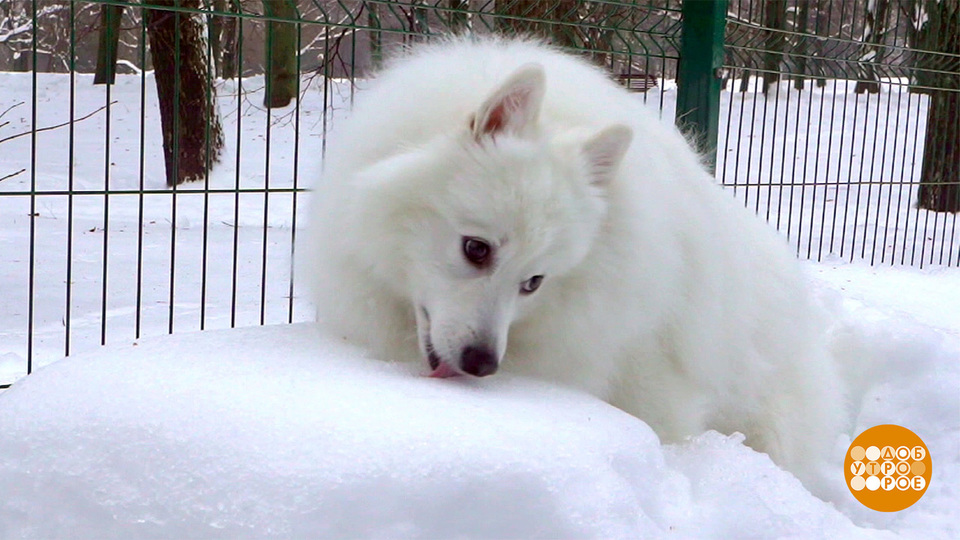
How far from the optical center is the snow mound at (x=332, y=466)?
1870 mm

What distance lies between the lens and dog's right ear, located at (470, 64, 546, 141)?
2.40 metres

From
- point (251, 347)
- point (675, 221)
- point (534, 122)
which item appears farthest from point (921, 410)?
point (251, 347)

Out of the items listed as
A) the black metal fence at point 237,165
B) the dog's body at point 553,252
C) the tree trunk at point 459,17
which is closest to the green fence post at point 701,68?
the black metal fence at point 237,165

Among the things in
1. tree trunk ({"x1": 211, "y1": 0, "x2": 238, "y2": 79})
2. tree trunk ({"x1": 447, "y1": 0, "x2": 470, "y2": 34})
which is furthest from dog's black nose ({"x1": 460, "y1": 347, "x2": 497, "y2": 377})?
tree trunk ({"x1": 447, "y1": 0, "x2": 470, "y2": 34})

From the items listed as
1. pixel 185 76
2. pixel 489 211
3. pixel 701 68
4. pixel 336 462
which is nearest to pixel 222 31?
pixel 185 76

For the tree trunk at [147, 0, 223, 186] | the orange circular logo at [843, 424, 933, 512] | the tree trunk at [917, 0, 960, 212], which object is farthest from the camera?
the tree trunk at [917, 0, 960, 212]

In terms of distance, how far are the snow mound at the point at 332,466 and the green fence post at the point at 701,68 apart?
3.05 metres

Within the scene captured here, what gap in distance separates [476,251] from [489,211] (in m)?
0.12

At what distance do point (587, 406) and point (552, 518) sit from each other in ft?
1.84

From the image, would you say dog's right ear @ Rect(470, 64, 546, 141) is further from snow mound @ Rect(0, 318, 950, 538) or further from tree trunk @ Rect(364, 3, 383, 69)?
tree trunk @ Rect(364, 3, 383, 69)

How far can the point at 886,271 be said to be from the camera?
271 inches

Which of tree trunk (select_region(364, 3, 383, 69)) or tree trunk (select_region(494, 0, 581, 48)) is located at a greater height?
tree trunk (select_region(494, 0, 581, 48))

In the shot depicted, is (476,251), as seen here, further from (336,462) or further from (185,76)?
(185,76)

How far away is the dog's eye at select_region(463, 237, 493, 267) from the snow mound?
0.35m
